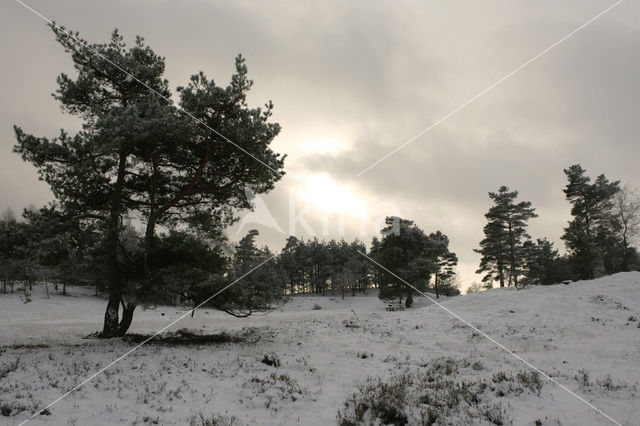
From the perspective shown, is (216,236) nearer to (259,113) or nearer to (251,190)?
(251,190)

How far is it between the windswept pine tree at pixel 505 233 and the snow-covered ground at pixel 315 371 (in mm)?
30400

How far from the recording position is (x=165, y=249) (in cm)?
1421

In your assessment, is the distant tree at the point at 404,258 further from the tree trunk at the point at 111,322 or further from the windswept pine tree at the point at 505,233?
the tree trunk at the point at 111,322

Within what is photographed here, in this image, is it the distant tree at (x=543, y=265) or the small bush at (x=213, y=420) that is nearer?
the small bush at (x=213, y=420)

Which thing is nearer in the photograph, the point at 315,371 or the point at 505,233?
the point at 315,371

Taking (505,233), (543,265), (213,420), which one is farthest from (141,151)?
(543,265)

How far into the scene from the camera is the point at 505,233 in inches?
1932

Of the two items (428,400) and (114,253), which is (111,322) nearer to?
(114,253)

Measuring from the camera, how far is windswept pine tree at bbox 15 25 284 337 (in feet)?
41.2

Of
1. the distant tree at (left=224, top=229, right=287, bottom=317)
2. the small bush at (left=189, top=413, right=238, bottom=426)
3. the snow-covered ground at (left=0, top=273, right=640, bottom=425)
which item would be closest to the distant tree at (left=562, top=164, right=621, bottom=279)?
the snow-covered ground at (left=0, top=273, right=640, bottom=425)

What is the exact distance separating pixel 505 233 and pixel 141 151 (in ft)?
161

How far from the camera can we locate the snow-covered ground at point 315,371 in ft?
22.0

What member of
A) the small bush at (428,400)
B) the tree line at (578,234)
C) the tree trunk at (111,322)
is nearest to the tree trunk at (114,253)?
the tree trunk at (111,322)

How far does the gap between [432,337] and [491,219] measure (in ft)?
130
